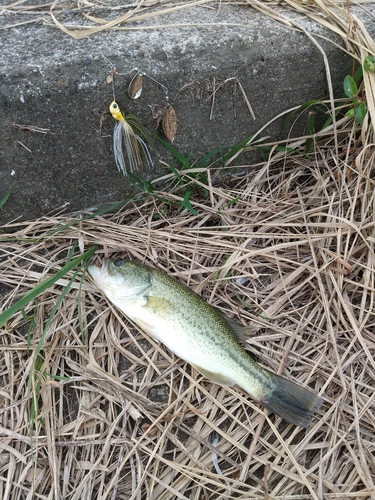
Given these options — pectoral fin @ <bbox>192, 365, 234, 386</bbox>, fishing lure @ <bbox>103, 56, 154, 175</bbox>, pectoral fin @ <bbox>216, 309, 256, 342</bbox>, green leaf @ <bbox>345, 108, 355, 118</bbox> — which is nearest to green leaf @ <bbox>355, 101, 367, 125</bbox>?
green leaf @ <bbox>345, 108, 355, 118</bbox>

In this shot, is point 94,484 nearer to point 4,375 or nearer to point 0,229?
point 4,375

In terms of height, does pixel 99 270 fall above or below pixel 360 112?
below

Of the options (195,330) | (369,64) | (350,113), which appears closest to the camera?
(195,330)

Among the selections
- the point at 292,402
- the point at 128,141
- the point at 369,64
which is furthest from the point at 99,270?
the point at 369,64

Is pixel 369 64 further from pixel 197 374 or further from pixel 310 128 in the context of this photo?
pixel 197 374

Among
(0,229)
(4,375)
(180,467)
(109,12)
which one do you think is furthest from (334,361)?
(109,12)

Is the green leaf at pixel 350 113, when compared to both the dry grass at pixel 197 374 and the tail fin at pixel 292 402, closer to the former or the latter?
the dry grass at pixel 197 374

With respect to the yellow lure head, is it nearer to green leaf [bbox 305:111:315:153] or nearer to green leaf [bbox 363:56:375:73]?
green leaf [bbox 305:111:315:153]
